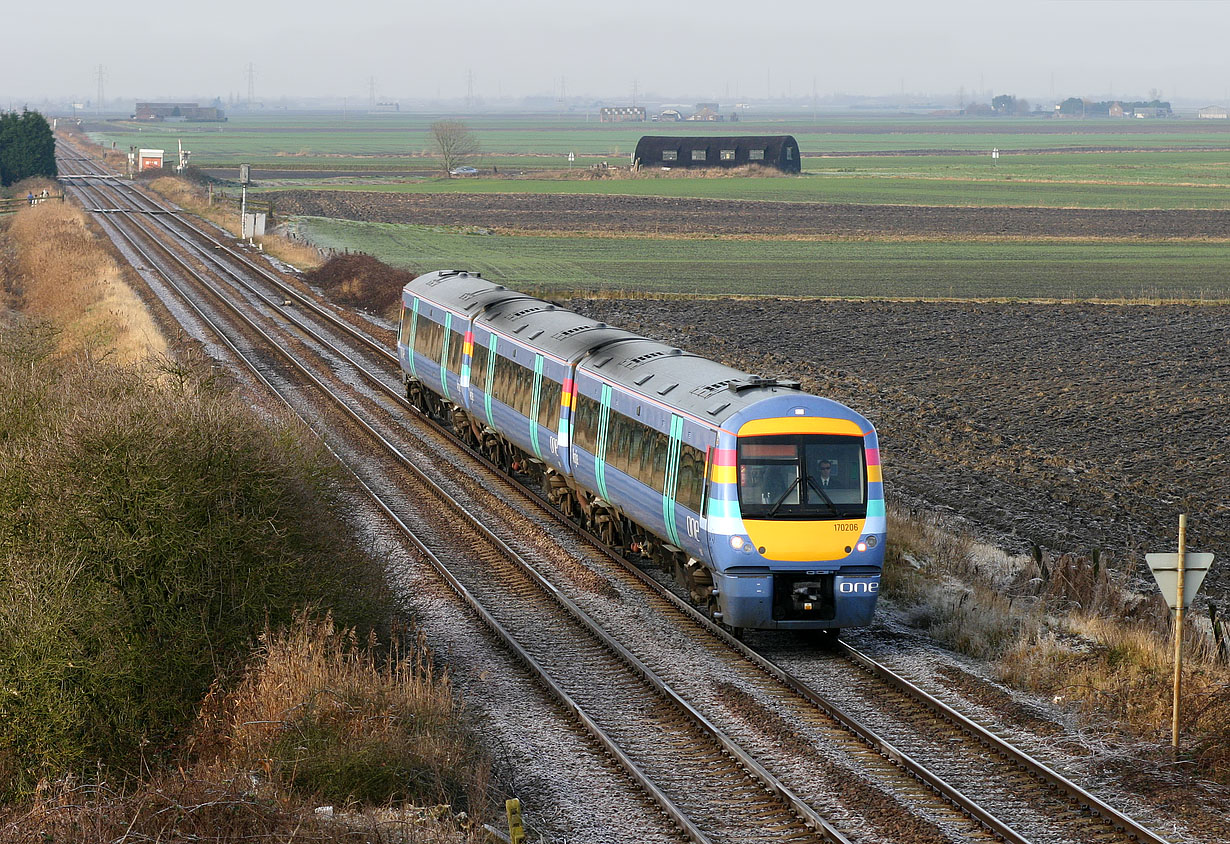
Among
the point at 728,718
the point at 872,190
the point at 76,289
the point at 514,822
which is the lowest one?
the point at 728,718

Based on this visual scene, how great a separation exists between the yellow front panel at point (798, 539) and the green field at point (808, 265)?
40596mm

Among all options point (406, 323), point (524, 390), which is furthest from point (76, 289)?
point (524, 390)

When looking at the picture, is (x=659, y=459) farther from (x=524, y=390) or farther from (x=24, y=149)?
(x=24, y=149)

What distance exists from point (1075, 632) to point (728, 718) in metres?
5.67

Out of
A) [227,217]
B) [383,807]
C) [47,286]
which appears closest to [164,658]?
[383,807]

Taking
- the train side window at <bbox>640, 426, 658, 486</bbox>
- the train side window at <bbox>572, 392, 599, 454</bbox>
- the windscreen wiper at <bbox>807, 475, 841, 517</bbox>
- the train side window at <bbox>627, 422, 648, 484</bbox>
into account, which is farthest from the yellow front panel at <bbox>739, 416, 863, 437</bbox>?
the train side window at <bbox>572, 392, 599, 454</bbox>

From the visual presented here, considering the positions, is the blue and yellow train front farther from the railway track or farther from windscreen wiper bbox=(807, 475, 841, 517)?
the railway track

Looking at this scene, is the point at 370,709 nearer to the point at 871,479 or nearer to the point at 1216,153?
the point at 871,479

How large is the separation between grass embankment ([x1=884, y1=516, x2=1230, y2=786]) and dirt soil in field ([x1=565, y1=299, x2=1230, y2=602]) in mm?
2641

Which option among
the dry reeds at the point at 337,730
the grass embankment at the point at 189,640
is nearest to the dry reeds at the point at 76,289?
the grass embankment at the point at 189,640

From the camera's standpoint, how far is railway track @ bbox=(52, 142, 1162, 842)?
12.3 metres

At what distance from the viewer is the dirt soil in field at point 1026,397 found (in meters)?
26.3

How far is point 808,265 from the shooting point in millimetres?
70500

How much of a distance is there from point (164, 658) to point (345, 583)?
271 centimetres
